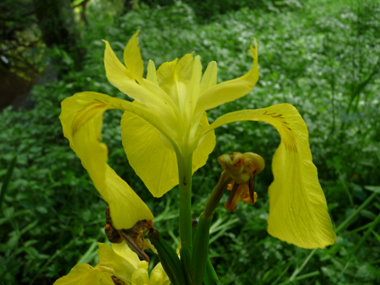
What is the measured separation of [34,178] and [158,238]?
1.30 meters

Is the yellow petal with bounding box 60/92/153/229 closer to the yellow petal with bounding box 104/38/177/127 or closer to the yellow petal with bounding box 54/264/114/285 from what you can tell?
the yellow petal with bounding box 104/38/177/127

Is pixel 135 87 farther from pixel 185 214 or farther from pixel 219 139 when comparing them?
pixel 219 139

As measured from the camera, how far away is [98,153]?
333 mm

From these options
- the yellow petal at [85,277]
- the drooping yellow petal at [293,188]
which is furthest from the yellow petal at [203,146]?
the yellow petal at [85,277]

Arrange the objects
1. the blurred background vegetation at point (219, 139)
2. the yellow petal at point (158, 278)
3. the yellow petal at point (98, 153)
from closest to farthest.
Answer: the yellow petal at point (98, 153), the yellow petal at point (158, 278), the blurred background vegetation at point (219, 139)

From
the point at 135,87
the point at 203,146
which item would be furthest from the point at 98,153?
the point at 203,146

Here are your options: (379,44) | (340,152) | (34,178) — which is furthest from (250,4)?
(34,178)

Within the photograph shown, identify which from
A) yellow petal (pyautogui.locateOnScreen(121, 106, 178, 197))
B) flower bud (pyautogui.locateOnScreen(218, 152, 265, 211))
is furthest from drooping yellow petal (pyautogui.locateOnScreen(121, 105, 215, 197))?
flower bud (pyautogui.locateOnScreen(218, 152, 265, 211))

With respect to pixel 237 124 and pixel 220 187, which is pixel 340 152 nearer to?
pixel 237 124

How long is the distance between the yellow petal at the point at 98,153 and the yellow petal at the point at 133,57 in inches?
1.9

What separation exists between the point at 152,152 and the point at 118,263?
0.19 metres

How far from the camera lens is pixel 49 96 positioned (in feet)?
7.82

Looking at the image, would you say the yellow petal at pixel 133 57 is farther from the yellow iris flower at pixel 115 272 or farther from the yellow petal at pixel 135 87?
the yellow iris flower at pixel 115 272

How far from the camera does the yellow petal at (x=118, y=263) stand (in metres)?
0.53
